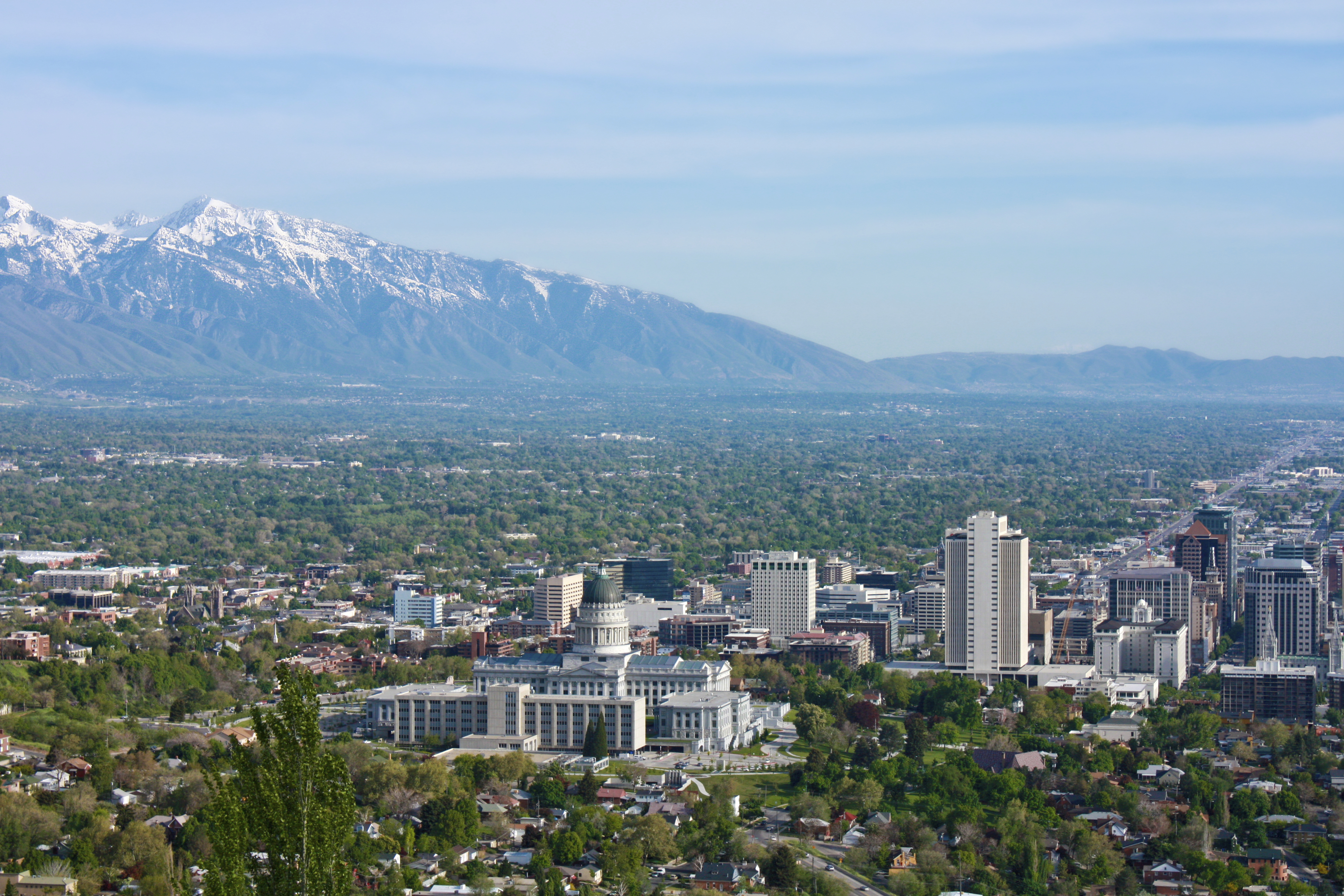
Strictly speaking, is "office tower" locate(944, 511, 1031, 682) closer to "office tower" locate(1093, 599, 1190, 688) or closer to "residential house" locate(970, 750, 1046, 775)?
"office tower" locate(1093, 599, 1190, 688)

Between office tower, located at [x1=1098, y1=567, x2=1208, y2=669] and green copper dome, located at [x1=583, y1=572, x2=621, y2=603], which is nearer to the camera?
green copper dome, located at [x1=583, y1=572, x2=621, y2=603]

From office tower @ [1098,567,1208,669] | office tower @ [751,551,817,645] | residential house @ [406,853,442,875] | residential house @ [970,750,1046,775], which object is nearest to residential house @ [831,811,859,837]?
residential house @ [970,750,1046,775]

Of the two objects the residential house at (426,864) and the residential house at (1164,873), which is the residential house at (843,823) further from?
the residential house at (426,864)

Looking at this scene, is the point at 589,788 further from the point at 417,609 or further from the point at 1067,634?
the point at 417,609

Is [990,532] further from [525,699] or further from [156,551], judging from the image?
[156,551]

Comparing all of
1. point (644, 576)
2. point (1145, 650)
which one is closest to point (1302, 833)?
point (1145, 650)

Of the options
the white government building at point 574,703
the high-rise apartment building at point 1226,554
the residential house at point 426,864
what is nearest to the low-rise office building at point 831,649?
the white government building at point 574,703
